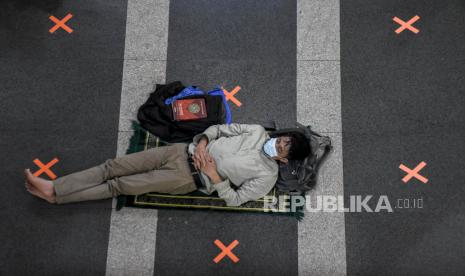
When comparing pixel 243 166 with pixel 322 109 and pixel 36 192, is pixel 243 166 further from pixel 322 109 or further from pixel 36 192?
pixel 36 192

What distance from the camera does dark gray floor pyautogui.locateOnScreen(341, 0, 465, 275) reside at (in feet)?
10.4

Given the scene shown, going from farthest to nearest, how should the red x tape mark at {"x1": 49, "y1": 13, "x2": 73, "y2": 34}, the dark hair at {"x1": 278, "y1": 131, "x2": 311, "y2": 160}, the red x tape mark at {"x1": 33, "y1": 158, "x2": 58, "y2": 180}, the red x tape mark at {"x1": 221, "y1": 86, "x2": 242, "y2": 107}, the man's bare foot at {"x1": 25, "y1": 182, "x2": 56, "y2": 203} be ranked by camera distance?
the red x tape mark at {"x1": 49, "y1": 13, "x2": 73, "y2": 34}, the red x tape mark at {"x1": 221, "y1": 86, "x2": 242, "y2": 107}, the red x tape mark at {"x1": 33, "y1": 158, "x2": 58, "y2": 180}, the man's bare foot at {"x1": 25, "y1": 182, "x2": 56, "y2": 203}, the dark hair at {"x1": 278, "y1": 131, "x2": 311, "y2": 160}

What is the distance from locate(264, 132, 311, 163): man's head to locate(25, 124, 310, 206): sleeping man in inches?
0.6

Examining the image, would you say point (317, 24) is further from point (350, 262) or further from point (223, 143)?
point (350, 262)

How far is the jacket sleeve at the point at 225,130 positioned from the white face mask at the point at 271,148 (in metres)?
0.15

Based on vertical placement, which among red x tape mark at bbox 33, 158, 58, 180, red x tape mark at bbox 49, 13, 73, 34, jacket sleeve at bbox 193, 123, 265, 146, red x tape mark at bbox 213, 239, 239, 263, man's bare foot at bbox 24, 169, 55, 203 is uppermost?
red x tape mark at bbox 49, 13, 73, 34

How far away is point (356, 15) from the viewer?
3.56 metres

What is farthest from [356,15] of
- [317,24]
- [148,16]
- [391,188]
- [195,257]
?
Answer: [195,257]

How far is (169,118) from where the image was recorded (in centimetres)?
318

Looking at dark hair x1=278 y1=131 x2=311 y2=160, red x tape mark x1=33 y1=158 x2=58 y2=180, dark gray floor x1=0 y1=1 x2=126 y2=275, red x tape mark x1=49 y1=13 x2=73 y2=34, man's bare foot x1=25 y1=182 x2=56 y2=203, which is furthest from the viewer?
red x tape mark x1=49 y1=13 x2=73 y2=34

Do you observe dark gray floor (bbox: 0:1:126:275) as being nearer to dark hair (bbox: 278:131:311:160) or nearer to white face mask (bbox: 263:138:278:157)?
white face mask (bbox: 263:138:278:157)

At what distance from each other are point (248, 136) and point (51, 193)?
1.55m

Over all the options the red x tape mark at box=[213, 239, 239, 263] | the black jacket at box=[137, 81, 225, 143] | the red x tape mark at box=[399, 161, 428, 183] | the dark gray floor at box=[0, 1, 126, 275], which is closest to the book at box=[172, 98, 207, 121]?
the black jacket at box=[137, 81, 225, 143]

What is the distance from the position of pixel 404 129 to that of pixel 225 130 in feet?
5.06
